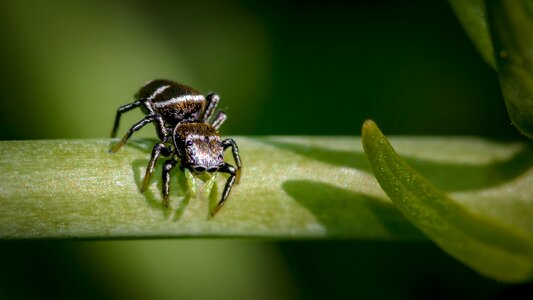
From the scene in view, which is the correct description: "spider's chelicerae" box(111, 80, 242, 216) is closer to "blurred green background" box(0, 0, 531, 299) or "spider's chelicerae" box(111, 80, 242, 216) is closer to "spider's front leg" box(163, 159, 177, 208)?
"spider's front leg" box(163, 159, 177, 208)

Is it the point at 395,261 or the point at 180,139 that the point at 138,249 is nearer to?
the point at 180,139

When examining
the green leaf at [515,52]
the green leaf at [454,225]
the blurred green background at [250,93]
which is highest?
the green leaf at [515,52]

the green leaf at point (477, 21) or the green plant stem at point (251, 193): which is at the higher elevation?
the green leaf at point (477, 21)

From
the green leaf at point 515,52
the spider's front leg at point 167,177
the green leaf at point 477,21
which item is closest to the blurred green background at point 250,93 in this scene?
the spider's front leg at point 167,177

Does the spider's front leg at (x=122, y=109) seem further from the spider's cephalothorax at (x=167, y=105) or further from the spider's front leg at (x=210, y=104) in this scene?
the spider's front leg at (x=210, y=104)

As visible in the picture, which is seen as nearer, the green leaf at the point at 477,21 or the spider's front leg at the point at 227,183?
the green leaf at the point at 477,21

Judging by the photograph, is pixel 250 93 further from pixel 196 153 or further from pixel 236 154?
pixel 236 154

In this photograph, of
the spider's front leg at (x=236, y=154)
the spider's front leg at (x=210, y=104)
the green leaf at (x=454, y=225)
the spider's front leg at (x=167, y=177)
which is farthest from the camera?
the spider's front leg at (x=210, y=104)

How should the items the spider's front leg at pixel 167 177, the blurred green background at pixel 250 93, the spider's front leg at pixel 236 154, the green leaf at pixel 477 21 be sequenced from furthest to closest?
the blurred green background at pixel 250 93 < the spider's front leg at pixel 236 154 < the spider's front leg at pixel 167 177 < the green leaf at pixel 477 21
